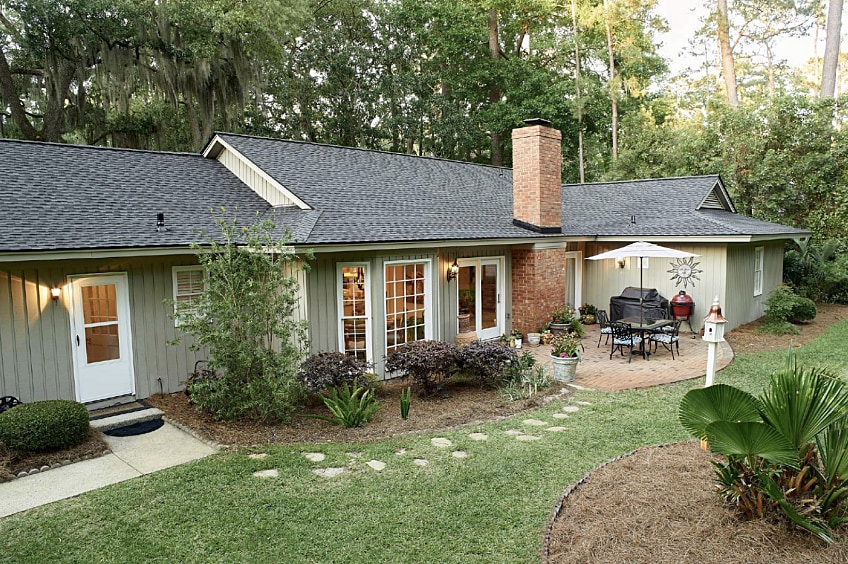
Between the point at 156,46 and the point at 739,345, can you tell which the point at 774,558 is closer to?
the point at 739,345

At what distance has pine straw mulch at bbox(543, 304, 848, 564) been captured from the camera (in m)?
3.71

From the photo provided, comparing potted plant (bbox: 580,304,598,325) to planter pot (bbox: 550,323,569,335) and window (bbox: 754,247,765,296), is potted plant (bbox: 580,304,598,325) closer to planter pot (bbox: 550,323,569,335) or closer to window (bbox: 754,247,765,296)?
planter pot (bbox: 550,323,569,335)

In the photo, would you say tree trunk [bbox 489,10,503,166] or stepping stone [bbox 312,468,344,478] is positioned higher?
tree trunk [bbox 489,10,503,166]

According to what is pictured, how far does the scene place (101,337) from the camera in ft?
25.5

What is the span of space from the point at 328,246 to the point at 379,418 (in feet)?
8.85

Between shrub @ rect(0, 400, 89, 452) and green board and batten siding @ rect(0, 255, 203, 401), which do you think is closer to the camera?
shrub @ rect(0, 400, 89, 452)

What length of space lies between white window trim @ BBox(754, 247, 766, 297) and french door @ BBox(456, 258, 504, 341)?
733cm

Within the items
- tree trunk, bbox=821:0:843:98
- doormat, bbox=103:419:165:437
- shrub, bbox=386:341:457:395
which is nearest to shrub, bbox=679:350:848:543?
shrub, bbox=386:341:457:395

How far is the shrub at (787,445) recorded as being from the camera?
11.8 feet

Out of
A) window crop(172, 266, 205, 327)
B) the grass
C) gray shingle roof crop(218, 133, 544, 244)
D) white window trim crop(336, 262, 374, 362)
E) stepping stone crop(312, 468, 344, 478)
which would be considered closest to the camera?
the grass

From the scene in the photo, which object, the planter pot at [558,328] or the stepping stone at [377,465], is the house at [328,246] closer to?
the planter pot at [558,328]

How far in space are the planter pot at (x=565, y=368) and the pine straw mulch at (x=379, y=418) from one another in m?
0.29

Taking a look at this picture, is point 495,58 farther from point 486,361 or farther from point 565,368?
point 486,361

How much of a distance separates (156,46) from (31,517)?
1616 cm
